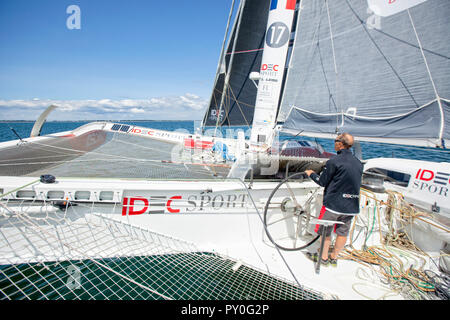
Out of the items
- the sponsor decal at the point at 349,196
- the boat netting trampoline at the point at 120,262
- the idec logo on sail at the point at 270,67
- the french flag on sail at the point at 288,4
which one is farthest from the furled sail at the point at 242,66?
the boat netting trampoline at the point at 120,262

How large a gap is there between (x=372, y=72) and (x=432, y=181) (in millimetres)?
2564

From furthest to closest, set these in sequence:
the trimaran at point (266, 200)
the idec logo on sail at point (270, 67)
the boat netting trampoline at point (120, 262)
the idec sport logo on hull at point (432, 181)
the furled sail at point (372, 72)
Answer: the idec logo on sail at point (270, 67), the furled sail at point (372, 72), the idec sport logo on hull at point (432, 181), the trimaran at point (266, 200), the boat netting trampoline at point (120, 262)

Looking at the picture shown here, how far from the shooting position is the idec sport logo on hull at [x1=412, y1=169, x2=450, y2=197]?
2867 millimetres

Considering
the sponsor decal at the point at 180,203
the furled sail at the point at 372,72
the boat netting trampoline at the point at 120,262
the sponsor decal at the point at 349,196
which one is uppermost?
the furled sail at the point at 372,72

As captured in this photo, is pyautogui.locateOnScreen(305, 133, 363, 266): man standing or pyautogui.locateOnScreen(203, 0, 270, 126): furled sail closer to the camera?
pyautogui.locateOnScreen(305, 133, 363, 266): man standing

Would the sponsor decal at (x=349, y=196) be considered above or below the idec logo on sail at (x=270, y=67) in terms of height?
below

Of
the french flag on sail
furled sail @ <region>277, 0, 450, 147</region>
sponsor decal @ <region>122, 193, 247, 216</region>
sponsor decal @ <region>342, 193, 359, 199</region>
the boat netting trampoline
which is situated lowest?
the boat netting trampoline

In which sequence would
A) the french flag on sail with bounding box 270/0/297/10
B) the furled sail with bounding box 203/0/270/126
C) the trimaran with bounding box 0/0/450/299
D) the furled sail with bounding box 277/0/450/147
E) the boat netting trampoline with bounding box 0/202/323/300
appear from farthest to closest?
the furled sail with bounding box 203/0/270/126 < the french flag on sail with bounding box 270/0/297/10 < the furled sail with bounding box 277/0/450/147 < the trimaran with bounding box 0/0/450/299 < the boat netting trampoline with bounding box 0/202/323/300

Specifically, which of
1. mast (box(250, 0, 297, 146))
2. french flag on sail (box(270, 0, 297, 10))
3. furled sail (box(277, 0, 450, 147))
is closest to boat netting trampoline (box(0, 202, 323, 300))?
mast (box(250, 0, 297, 146))

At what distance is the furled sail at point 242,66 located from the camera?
8750 mm

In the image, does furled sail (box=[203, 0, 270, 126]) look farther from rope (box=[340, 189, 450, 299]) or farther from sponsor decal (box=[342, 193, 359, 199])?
sponsor decal (box=[342, 193, 359, 199])

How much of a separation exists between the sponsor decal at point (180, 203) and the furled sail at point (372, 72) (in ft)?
10.9

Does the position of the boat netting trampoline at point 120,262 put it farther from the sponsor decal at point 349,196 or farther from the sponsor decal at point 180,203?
the sponsor decal at point 349,196

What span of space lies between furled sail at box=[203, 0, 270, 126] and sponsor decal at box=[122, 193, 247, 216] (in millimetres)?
5506
